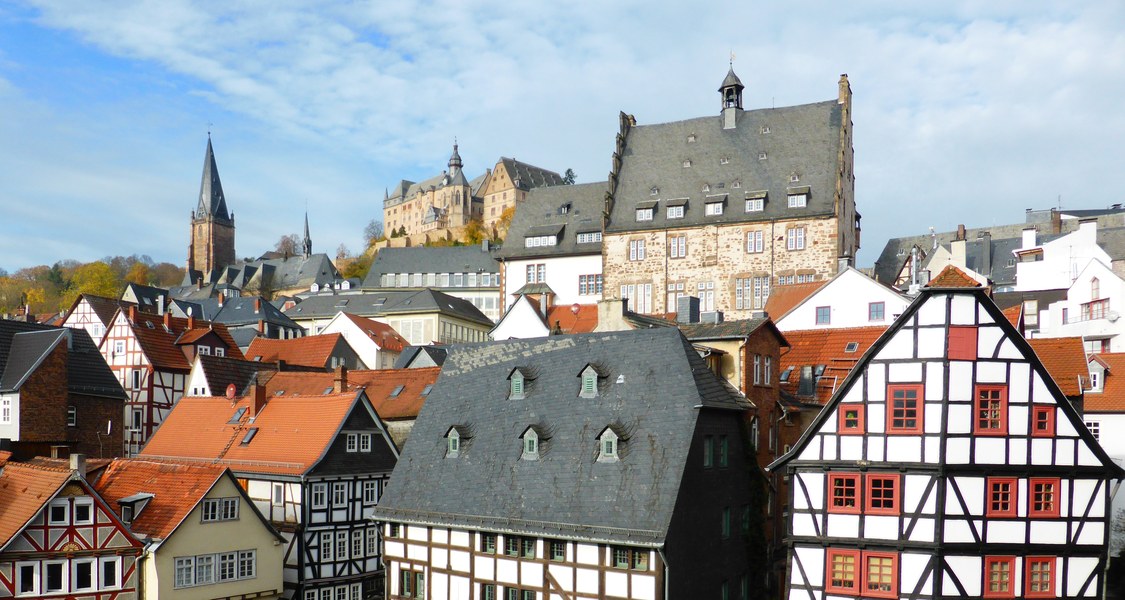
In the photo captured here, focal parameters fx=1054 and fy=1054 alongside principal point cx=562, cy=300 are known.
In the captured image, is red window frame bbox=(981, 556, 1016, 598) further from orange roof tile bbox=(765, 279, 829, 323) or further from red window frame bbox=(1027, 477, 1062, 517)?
orange roof tile bbox=(765, 279, 829, 323)

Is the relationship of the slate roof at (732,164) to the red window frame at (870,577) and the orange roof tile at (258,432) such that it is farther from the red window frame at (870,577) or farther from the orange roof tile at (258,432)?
the red window frame at (870,577)

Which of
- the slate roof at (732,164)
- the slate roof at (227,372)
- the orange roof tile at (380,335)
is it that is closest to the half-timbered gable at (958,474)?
the slate roof at (227,372)

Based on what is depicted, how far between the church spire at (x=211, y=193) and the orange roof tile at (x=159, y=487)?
13243 centimetres

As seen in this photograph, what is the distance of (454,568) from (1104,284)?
32729mm

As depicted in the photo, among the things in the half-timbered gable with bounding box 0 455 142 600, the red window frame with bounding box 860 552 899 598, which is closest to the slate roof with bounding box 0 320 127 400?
the half-timbered gable with bounding box 0 455 142 600

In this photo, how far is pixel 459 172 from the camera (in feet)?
545

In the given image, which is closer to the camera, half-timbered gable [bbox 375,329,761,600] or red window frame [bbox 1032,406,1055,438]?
red window frame [bbox 1032,406,1055,438]

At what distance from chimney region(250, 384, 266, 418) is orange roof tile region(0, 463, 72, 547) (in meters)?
8.67

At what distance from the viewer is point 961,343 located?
81.2 ft

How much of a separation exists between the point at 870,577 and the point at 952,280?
729cm

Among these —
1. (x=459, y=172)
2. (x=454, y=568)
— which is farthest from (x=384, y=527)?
(x=459, y=172)

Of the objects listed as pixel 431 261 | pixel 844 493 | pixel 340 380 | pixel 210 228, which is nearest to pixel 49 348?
pixel 340 380

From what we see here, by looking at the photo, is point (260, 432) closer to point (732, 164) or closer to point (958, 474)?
point (958, 474)

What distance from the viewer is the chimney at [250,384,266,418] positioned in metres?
38.3
